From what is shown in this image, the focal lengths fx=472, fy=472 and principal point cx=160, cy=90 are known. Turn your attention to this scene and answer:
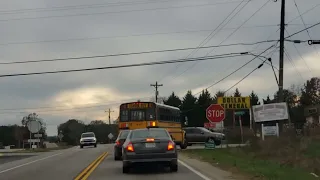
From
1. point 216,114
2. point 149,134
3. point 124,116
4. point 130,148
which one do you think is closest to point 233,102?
point 216,114

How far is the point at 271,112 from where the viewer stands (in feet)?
119

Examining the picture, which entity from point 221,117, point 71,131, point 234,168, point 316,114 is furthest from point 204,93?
point 234,168

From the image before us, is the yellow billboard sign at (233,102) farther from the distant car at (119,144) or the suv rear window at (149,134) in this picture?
the suv rear window at (149,134)

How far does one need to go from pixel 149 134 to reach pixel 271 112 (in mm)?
21566

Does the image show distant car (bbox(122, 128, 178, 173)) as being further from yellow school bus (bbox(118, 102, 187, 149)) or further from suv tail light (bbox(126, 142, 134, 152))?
yellow school bus (bbox(118, 102, 187, 149))

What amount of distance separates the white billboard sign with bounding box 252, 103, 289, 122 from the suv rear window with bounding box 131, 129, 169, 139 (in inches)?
810

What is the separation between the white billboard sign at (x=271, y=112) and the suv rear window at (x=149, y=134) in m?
20.6

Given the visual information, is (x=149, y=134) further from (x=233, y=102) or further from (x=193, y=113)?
(x=193, y=113)

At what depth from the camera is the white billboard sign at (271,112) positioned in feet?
117

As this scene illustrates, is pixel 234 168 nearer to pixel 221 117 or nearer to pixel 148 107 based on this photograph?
pixel 221 117

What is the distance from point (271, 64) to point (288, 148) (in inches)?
433

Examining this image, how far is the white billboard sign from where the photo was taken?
35750 mm

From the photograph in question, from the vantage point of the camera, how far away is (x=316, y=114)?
65.9 meters

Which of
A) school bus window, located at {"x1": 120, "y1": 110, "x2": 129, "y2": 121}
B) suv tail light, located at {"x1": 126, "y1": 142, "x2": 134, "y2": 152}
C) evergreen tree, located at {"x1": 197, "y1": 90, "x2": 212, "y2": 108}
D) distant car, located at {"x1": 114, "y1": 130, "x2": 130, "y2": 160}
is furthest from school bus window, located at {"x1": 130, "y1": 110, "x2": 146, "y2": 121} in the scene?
evergreen tree, located at {"x1": 197, "y1": 90, "x2": 212, "y2": 108}
